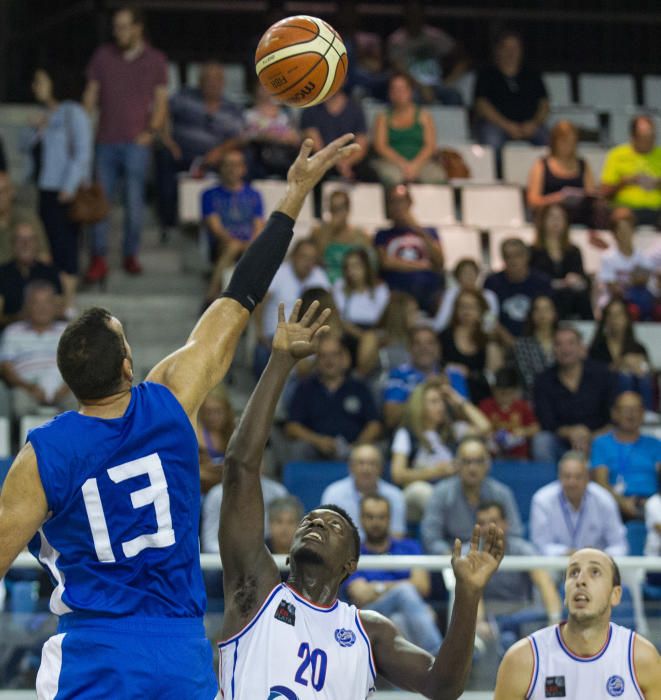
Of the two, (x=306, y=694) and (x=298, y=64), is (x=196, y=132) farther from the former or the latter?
(x=306, y=694)

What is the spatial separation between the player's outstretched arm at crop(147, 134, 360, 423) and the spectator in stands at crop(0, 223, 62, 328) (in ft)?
19.7

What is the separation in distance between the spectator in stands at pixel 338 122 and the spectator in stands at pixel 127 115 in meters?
1.25

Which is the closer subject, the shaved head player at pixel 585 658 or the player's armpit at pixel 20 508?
the player's armpit at pixel 20 508

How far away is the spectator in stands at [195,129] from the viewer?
12.4m

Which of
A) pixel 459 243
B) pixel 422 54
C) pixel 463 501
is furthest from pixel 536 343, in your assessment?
pixel 422 54

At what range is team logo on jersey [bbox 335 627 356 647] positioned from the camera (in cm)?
470

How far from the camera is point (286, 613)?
4660mm

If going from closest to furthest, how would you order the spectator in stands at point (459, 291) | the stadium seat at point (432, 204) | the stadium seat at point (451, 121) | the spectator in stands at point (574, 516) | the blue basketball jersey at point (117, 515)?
the blue basketball jersey at point (117, 515)
the spectator in stands at point (574, 516)
the spectator in stands at point (459, 291)
the stadium seat at point (432, 204)
the stadium seat at point (451, 121)

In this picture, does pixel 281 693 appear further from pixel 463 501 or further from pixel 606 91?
pixel 606 91

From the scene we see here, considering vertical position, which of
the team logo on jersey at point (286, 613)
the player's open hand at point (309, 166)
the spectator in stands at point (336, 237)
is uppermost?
the player's open hand at point (309, 166)

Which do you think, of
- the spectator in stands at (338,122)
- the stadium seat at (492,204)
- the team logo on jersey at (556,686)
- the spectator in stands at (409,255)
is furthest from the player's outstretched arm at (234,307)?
the stadium seat at (492,204)

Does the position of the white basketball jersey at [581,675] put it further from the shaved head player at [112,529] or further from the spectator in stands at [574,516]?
the spectator in stands at [574,516]

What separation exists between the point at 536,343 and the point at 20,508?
7.13 metres

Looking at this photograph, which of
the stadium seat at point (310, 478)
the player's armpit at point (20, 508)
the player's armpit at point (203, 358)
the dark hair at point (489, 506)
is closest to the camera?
the player's armpit at point (20, 508)
